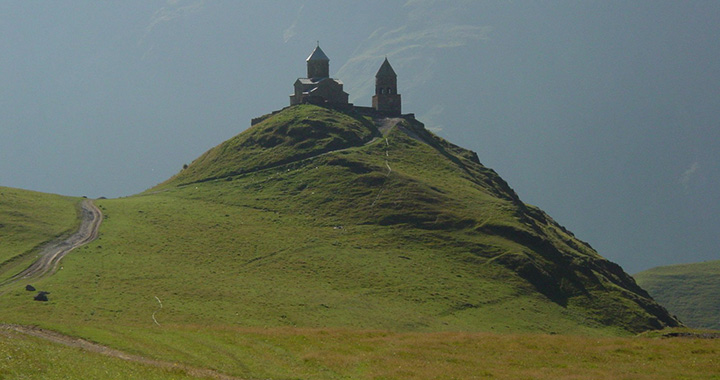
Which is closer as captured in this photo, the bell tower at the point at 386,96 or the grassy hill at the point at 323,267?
the grassy hill at the point at 323,267

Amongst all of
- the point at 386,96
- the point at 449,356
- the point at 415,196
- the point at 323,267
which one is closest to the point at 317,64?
the point at 386,96

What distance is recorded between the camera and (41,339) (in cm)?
4309

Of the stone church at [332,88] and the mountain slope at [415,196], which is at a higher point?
the stone church at [332,88]

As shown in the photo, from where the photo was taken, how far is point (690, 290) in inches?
6895

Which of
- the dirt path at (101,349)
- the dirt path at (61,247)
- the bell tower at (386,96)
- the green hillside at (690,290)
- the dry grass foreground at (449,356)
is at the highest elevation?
the bell tower at (386,96)

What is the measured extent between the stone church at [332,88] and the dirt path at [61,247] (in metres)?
51.1

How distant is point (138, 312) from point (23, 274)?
563 inches

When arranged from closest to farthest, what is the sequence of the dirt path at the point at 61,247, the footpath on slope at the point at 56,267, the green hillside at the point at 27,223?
the footpath on slope at the point at 56,267
the dirt path at the point at 61,247
the green hillside at the point at 27,223

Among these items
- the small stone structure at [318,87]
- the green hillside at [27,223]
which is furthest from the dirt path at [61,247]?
the small stone structure at [318,87]

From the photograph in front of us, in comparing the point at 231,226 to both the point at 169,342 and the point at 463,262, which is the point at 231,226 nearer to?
the point at 463,262

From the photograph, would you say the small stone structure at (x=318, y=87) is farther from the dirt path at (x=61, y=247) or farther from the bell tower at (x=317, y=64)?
the dirt path at (x=61, y=247)

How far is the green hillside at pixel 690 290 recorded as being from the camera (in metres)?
160

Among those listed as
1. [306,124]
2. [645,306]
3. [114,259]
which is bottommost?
[645,306]

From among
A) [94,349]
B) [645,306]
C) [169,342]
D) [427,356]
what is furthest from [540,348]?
[645,306]
